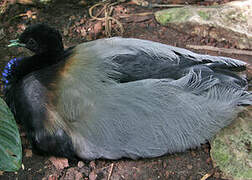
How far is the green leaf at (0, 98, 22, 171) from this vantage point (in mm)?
1661

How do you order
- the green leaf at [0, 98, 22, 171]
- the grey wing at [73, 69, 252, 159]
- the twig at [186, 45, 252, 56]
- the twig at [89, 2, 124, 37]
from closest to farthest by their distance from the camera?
the green leaf at [0, 98, 22, 171] < the grey wing at [73, 69, 252, 159] < the twig at [186, 45, 252, 56] < the twig at [89, 2, 124, 37]

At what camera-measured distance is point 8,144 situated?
1699 millimetres

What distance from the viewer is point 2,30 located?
321 centimetres

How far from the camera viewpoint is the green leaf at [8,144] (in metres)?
1.66

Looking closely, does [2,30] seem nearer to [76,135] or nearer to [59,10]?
[59,10]

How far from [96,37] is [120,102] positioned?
1.39 m

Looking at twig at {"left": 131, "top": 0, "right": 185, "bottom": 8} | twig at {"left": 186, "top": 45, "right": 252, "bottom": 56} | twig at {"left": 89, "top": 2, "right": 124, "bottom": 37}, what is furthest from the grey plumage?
twig at {"left": 131, "top": 0, "right": 185, "bottom": 8}

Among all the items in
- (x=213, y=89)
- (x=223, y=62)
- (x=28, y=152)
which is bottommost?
(x=28, y=152)

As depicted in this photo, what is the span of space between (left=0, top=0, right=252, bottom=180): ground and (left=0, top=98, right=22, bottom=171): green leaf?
483 millimetres

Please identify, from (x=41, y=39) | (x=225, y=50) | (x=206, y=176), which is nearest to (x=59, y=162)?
(x=41, y=39)

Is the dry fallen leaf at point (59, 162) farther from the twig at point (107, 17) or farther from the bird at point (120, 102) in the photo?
the twig at point (107, 17)

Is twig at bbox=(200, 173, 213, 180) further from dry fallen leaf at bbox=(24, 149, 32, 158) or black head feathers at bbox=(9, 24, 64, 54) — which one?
black head feathers at bbox=(9, 24, 64, 54)

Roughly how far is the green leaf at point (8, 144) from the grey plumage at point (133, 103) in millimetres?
396

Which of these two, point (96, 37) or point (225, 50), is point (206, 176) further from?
point (96, 37)
